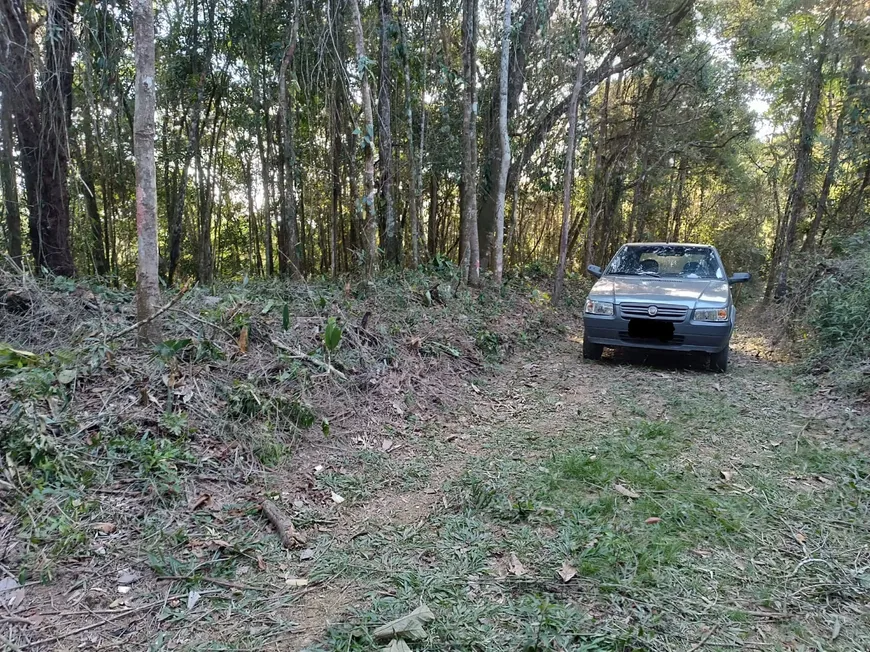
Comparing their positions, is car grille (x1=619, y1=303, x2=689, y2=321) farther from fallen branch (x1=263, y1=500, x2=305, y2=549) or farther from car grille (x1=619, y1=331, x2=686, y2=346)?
fallen branch (x1=263, y1=500, x2=305, y2=549)

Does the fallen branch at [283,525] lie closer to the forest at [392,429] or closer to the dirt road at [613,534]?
the forest at [392,429]

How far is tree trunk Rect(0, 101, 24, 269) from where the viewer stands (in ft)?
24.0

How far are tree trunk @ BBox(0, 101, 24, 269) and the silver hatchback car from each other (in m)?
7.95

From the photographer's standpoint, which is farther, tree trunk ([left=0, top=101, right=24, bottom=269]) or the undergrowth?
tree trunk ([left=0, top=101, right=24, bottom=269])

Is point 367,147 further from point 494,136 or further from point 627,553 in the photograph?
point 627,553

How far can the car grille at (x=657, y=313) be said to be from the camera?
18.1ft

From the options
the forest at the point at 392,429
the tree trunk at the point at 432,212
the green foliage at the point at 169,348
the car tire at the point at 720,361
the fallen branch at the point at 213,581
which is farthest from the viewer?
the tree trunk at the point at 432,212

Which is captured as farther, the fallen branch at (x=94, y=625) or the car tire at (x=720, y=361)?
the car tire at (x=720, y=361)

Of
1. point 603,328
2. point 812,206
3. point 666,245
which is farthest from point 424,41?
point 812,206

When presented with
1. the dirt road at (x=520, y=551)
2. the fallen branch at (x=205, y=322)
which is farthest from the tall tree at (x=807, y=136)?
the fallen branch at (x=205, y=322)

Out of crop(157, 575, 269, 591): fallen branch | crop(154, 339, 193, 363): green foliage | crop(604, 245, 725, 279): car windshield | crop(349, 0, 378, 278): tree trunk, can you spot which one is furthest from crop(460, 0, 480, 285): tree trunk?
crop(157, 575, 269, 591): fallen branch

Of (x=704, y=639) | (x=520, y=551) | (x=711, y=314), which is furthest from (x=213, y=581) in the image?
(x=711, y=314)

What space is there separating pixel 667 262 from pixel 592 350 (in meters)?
1.80

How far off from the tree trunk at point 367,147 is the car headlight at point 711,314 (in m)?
4.13
